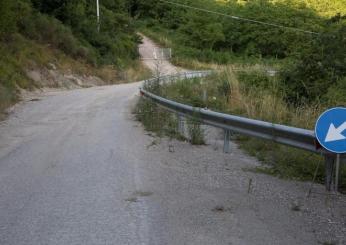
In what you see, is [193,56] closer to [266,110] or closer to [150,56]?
[150,56]

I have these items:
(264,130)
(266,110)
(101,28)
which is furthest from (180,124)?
(101,28)

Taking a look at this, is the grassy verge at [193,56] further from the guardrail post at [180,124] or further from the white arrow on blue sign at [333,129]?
the white arrow on blue sign at [333,129]

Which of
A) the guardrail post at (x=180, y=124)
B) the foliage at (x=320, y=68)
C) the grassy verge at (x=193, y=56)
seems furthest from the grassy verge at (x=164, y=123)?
the grassy verge at (x=193, y=56)

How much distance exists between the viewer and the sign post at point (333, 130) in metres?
6.68

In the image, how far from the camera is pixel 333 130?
6715 mm

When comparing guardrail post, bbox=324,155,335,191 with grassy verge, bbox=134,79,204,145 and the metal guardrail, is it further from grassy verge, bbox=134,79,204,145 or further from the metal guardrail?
grassy verge, bbox=134,79,204,145

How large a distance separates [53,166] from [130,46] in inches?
1997

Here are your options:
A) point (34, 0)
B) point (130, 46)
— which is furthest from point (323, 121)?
point (130, 46)

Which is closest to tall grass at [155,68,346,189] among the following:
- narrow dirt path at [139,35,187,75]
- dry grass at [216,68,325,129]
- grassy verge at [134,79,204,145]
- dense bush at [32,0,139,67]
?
dry grass at [216,68,325,129]

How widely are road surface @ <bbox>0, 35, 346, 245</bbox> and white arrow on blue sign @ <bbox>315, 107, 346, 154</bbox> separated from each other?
676 millimetres

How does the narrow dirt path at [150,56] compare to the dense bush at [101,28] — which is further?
the narrow dirt path at [150,56]

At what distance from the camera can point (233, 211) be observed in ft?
20.7

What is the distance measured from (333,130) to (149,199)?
7.80 feet

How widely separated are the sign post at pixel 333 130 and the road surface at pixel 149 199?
669 millimetres
